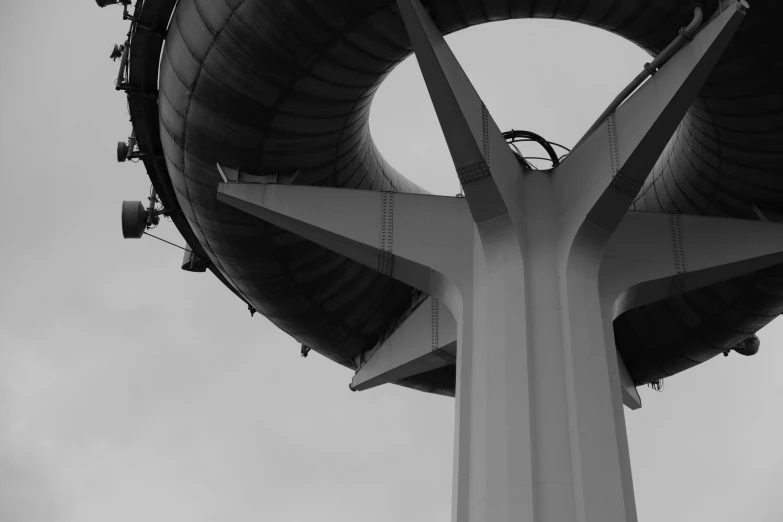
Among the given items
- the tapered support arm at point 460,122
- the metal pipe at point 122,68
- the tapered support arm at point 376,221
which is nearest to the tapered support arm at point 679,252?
the tapered support arm at point 460,122

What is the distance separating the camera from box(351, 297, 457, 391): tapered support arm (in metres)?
18.1

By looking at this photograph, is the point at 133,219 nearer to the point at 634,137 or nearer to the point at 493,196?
the point at 493,196

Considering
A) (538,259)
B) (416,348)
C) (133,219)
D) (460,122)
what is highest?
(133,219)

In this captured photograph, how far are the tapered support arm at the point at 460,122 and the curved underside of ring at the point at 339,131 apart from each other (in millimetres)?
823

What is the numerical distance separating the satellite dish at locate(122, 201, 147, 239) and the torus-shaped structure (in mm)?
69

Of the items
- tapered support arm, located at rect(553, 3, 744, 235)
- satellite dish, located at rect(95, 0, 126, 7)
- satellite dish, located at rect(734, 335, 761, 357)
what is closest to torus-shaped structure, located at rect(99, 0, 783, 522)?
tapered support arm, located at rect(553, 3, 744, 235)

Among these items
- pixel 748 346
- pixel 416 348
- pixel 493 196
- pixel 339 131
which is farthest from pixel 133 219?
pixel 748 346

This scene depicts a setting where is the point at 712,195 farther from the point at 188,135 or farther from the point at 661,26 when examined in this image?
the point at 188,135

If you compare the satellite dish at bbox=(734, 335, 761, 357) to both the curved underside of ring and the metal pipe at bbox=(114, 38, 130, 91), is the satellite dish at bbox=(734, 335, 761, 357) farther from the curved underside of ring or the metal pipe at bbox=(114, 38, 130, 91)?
the metal pipe at bbox=(114, 38, 130, 91)

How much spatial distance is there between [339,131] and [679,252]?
5918mm

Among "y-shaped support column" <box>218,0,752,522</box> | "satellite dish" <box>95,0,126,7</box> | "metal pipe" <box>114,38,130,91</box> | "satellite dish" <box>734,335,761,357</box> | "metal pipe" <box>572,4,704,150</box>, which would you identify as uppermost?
"satellite dish" <box>95,0,126,7</box>

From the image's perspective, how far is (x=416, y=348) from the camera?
1856 cm

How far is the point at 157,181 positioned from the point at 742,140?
10.5 meters

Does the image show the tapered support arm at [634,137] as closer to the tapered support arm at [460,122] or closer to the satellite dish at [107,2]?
the tapered support arm at [460,122]
